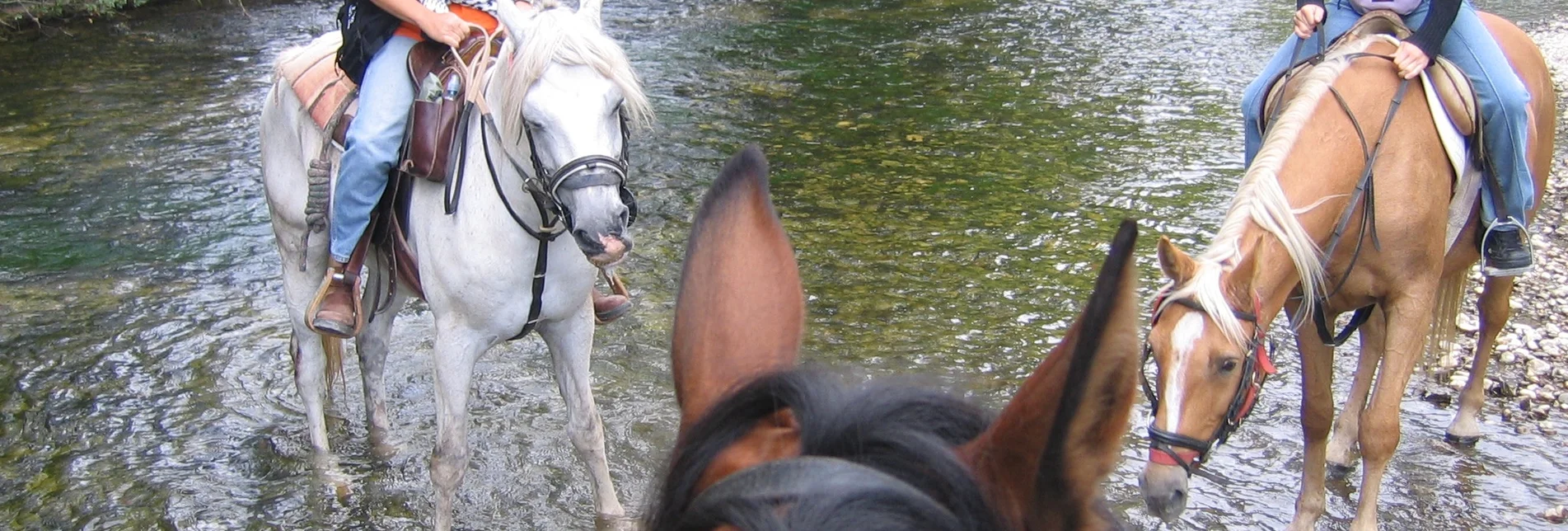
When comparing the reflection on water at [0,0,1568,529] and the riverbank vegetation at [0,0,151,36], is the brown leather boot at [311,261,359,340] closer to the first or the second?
the reflection on water at [0,0,1568,529]

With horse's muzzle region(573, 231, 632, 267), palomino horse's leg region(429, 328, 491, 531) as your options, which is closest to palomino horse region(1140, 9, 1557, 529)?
horse's muzzle region(573, 231, 632, 267)

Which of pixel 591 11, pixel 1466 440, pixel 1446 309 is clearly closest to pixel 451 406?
pixel 591 11

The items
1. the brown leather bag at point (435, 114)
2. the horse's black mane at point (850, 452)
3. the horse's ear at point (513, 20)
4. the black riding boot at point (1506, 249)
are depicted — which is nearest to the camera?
the horse's black mane at point (850, 452)

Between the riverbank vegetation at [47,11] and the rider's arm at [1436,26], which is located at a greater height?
the rider's arm at [1436,26]

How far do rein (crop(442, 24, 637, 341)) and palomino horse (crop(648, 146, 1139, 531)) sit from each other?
70.7 inches

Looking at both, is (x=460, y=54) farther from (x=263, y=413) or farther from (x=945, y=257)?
(x=945, y=257)

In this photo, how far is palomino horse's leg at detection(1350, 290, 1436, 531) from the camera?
3996 millimetres

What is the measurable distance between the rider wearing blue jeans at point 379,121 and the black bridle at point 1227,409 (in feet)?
8.04

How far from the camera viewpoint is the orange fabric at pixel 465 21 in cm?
420

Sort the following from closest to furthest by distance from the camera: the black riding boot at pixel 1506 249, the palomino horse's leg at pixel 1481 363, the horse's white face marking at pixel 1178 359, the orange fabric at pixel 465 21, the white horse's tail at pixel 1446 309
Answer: the horse's white face marking at pixel 1178 359 < the orange fabric at pixel 465 21 < the black riding boot at pixel 1506 249 < the white horse's tail at pixel 1446 309 < the palomino horse's leg at pixel 1481 363

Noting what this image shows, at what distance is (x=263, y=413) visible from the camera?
545 centimetres

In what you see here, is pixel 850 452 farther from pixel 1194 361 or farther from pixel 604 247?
pixel 1194 361

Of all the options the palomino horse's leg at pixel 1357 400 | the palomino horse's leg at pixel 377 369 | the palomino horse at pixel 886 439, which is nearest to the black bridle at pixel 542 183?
the palomino horse's leg at pixel 377 369

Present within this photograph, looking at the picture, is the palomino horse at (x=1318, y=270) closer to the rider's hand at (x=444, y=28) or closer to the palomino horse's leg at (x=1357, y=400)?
the palomino horse's leg at (x=1357, y=400)
